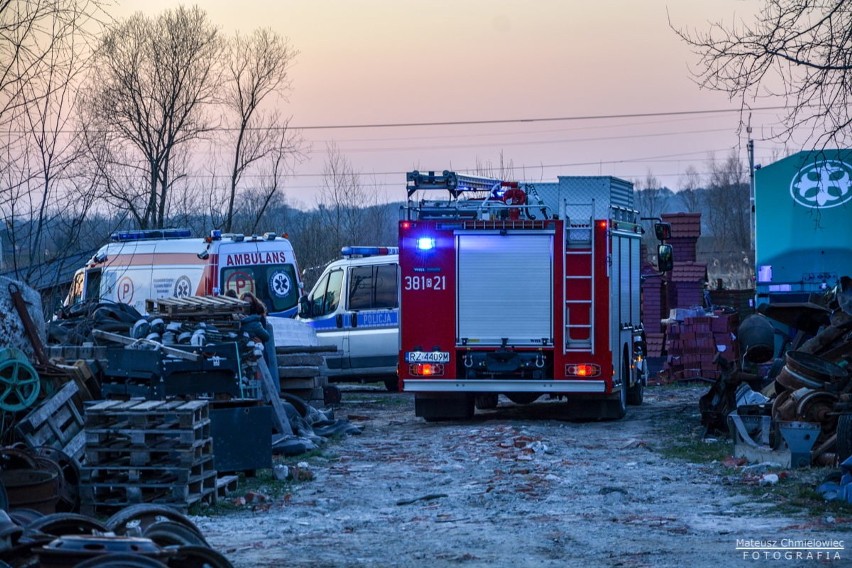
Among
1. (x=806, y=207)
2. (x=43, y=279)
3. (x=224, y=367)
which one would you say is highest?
(x=806, y=207)

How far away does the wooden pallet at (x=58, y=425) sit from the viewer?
35.9ft

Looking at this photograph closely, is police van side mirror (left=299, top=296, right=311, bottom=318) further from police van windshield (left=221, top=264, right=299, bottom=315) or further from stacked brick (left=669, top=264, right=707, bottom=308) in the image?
stacked brick (left=669, top=264, right=707, bottom=308)

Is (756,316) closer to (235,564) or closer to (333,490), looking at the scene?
(333,490)

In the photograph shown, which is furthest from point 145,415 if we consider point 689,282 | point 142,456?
point 689,282

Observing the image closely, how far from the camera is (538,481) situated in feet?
39.1

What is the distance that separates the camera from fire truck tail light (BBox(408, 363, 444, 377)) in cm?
1714

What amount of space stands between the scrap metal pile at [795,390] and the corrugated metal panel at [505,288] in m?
2.73

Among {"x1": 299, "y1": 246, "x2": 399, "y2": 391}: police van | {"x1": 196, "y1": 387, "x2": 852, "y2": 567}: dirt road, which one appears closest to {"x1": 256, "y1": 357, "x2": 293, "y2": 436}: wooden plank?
{"x1": 196, "y1": 387, "x2": 852, "y2": 567}: dirt road

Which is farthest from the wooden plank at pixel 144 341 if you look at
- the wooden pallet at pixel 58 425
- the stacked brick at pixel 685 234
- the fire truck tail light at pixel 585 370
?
the stacked brick at pixel 685 234

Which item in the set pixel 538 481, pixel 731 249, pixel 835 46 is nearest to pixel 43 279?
pixel 538 481

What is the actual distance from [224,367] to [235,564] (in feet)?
16.4

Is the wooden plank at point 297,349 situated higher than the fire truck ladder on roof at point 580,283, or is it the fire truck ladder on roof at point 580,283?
the fire truck ladder on roof at point 580,283

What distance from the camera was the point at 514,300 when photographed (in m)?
17.2

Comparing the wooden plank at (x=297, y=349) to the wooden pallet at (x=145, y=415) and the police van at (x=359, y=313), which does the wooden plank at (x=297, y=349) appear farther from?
the wooden pallet at (x=145, y=415)
